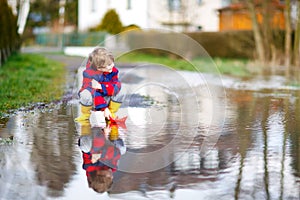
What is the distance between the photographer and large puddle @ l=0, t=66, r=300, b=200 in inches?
202

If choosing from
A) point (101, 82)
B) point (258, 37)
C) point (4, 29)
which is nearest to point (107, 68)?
point (101, 82)

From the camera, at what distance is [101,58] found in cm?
833

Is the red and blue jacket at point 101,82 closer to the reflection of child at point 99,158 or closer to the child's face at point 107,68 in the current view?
the child's face at point 107,68

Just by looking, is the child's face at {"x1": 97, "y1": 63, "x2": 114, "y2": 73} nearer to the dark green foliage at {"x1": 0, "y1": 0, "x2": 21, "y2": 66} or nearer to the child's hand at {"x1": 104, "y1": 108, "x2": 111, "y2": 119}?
the child's hand at {"x1": 104, "y1": 108, "x2": 111, "y2": 119}

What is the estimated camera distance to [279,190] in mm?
5109

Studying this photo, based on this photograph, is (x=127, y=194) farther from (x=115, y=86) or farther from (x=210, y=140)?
(x=115, y=86)

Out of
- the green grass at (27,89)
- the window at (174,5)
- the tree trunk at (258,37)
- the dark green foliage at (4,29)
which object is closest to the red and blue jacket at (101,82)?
the green grass at (27,89)

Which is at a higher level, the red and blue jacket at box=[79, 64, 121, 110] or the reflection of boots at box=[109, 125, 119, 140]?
the red and blue jacket at box=[79, 64, 121, 110]

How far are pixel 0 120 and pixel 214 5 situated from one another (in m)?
33.1

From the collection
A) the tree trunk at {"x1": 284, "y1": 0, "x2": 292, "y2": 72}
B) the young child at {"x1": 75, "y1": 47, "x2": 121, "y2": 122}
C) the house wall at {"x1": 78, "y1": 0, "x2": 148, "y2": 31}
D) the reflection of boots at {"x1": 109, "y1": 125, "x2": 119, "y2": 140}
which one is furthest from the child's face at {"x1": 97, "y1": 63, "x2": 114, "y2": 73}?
the house wall at {"x1": 78, "y1": 0, "x2": 148, "y2": 31}

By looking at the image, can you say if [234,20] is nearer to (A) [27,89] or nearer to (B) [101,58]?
(A) [27,89]

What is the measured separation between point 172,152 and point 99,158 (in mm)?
845

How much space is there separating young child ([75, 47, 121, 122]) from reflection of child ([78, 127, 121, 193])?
0.66m

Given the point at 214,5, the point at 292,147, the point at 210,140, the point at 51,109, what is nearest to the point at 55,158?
the point at 210,140
